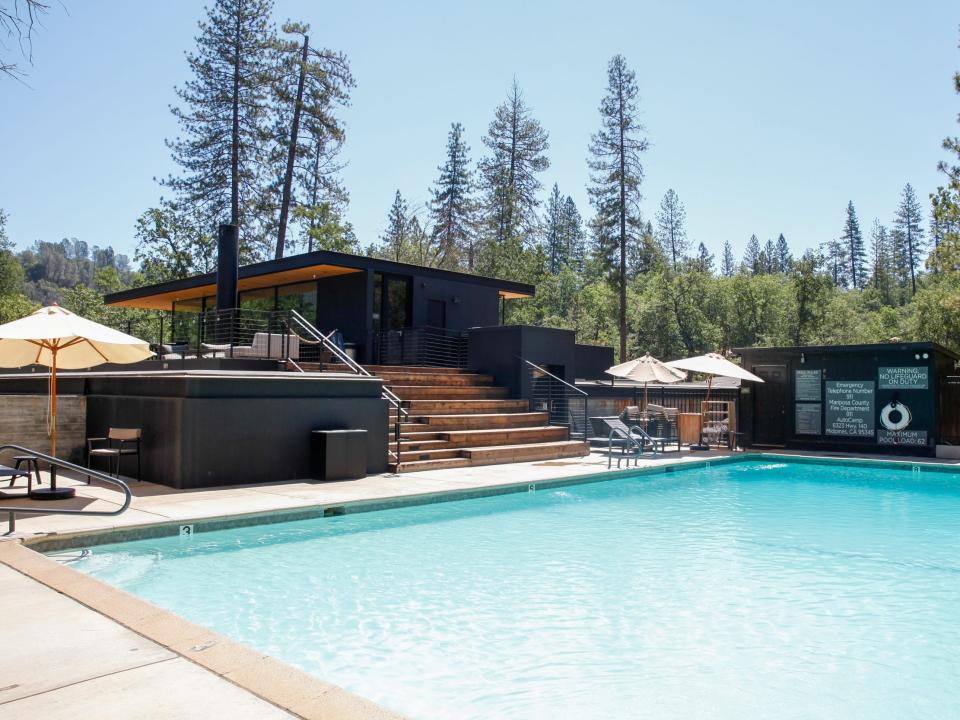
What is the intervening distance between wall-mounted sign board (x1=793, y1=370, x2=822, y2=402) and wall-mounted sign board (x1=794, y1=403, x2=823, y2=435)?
0.52 feet

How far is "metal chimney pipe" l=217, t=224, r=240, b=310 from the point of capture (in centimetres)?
1549

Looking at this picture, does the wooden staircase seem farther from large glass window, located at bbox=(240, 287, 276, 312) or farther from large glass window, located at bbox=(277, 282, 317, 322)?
large glass window, located at bbox=(240, 287, 276, 312)

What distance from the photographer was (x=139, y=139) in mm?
26797

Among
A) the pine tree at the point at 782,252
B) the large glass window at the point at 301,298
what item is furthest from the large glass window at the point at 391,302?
the pine tree at the point at 782,252

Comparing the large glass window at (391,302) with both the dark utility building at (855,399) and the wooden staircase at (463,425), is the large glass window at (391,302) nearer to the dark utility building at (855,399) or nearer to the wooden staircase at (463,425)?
the wooden staircase at (463,425)

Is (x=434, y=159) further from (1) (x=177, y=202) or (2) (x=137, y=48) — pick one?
(2) (x=137, y=48)

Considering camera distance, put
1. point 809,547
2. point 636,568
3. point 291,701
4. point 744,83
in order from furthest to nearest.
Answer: point 744,83
point 809,547
point 636,568
point 291,701

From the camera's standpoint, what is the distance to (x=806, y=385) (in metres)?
16.4

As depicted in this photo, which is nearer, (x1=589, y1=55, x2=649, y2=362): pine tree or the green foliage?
the green foliage

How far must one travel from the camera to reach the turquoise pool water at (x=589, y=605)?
3.83m

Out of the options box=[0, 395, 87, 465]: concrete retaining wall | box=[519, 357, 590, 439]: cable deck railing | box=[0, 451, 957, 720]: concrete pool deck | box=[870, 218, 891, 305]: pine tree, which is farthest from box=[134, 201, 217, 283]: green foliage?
box=[870, 218, 891, 305]: pine tree

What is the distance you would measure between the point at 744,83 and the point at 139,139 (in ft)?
69.6

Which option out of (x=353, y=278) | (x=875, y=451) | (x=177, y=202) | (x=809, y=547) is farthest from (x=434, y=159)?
(x=809, y=547)

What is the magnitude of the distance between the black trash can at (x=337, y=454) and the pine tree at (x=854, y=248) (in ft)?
238
